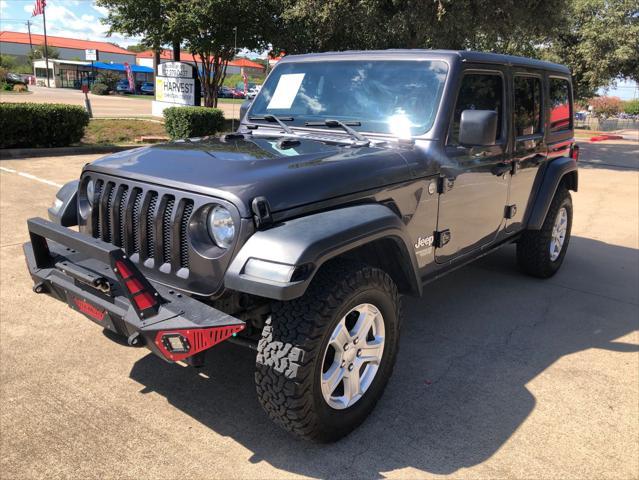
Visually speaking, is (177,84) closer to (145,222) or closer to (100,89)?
(145,222)

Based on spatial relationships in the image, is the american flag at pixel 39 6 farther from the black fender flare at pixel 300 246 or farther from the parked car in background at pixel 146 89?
the black fender flare at pixel 300 246

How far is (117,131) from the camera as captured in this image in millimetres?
15461

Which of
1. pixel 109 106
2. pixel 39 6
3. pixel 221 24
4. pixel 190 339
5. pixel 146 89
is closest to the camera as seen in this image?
pixel 190 339

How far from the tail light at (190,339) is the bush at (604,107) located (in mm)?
45258

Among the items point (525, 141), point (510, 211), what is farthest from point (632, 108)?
point (510, 211)

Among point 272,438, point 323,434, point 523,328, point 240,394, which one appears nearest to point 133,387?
point 240,394

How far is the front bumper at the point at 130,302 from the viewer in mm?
2316

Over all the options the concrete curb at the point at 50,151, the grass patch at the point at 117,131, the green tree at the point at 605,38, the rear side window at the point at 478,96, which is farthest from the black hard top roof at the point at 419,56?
the green tree at the point at 605,38

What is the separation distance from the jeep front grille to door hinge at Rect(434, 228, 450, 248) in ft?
5.54

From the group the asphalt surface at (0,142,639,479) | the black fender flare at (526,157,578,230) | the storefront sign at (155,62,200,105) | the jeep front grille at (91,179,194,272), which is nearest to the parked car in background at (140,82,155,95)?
the storefront sign at (155,62,200,105)

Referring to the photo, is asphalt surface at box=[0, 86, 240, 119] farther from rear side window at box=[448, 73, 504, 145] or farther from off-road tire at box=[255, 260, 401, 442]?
off-road tire at box=[255, 260, 401, 442]

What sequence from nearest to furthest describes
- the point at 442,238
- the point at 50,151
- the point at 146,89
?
the point at 442,238
the point at 50,151
the point at 146,89

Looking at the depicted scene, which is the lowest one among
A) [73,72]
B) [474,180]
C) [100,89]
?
[474,180]

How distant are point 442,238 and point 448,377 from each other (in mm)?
895
